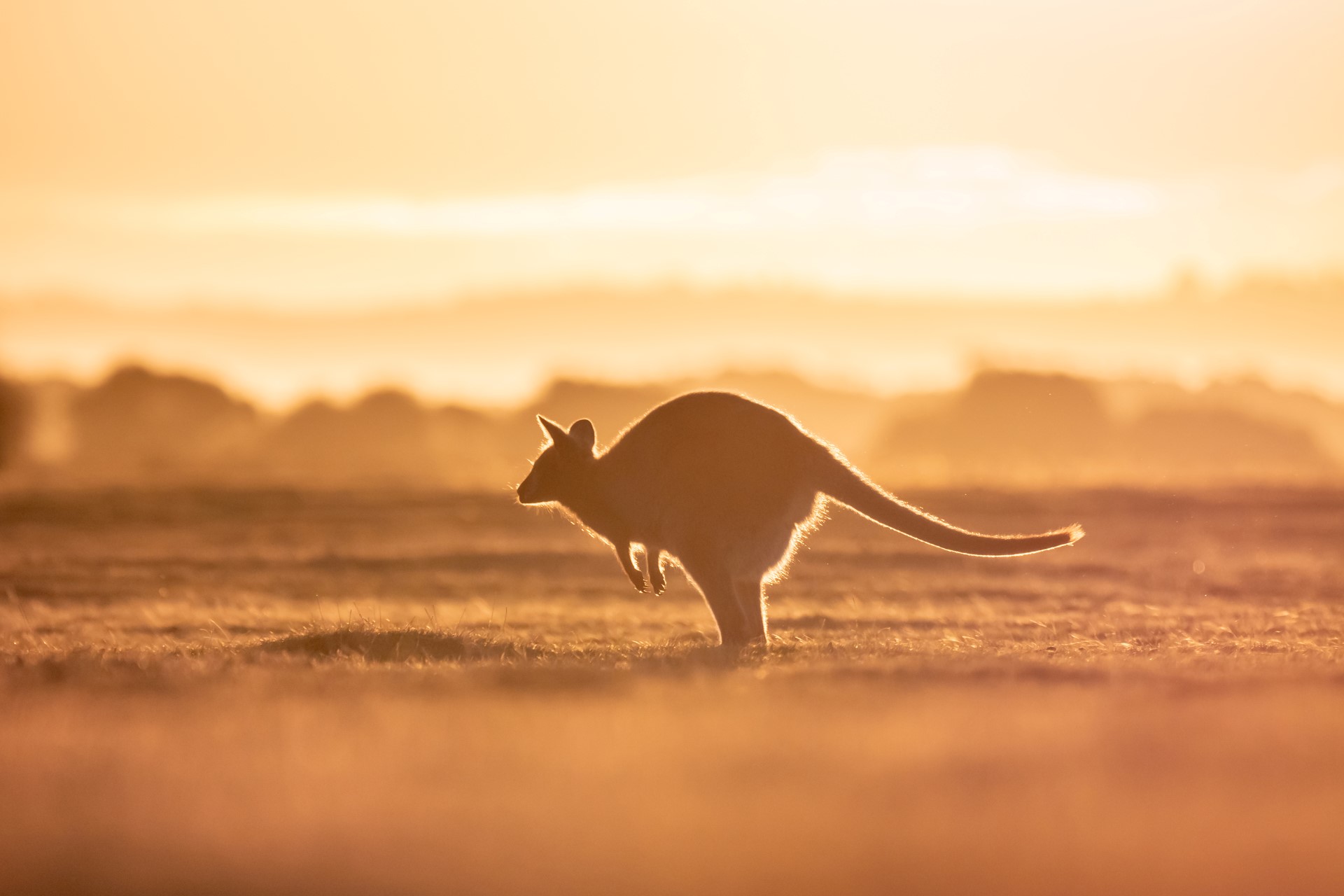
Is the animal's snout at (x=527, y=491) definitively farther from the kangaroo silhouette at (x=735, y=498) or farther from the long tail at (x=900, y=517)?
the long tail at (x=900, y=517)

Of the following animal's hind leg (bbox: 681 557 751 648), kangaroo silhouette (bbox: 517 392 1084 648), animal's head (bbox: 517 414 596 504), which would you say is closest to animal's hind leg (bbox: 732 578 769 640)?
kangaroo silhouette (bbox: 517 392 1084 648)

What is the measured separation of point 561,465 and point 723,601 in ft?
6.99

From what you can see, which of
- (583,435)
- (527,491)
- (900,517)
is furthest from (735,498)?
(527,491)

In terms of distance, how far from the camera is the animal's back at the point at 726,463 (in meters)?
13.1

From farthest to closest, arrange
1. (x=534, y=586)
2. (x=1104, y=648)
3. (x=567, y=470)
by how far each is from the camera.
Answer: (x=534, y=586)
(x=567, y=470)
(x=1104, y=648)

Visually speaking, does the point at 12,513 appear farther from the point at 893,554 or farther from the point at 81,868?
the point at 81,868

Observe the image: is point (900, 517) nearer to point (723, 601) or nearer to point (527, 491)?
point (723, 601)

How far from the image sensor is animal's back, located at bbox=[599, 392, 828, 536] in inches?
515

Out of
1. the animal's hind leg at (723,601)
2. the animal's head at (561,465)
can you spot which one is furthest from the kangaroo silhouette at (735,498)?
the animal's head at (561,465)

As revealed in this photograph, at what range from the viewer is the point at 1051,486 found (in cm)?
4716

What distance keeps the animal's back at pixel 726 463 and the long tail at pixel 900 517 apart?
173 mm

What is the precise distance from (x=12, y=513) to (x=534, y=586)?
21656 mm

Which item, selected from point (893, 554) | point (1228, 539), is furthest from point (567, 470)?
point (1228, 539)

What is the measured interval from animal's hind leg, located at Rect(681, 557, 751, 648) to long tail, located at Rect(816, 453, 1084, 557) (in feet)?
3.82
